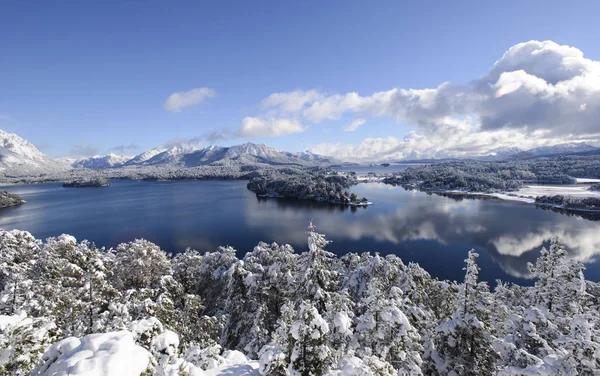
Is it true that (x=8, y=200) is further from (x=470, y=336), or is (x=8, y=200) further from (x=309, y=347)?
(x=470, y=336)

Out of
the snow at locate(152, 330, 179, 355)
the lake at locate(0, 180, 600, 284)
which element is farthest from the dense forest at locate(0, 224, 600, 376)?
the lake at locate(0, 180, 600, 284)

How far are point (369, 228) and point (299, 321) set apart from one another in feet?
273

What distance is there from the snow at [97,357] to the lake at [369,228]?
190 ft

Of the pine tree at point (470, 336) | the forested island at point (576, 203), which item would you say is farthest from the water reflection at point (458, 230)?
the pine tree at point (470, 336)

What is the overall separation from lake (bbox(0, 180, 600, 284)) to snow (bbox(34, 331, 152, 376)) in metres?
58.1

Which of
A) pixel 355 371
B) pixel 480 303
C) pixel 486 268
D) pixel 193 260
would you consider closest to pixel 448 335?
pixel 480 303

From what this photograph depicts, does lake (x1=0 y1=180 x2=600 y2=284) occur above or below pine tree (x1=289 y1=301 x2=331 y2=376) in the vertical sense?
below

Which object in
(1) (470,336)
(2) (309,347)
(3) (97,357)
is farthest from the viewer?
(1) (470,336)

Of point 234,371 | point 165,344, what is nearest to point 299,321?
point 234,371

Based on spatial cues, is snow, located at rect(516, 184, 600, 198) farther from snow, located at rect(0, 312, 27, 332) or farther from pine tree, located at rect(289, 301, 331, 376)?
snow, located at rect(0, 312, 27, 332)

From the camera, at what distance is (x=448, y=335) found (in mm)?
13953

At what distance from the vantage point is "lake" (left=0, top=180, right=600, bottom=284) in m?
65.2

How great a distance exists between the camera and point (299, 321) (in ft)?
30.0

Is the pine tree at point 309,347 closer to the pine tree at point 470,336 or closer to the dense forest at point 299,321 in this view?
the dense forest at point 299,321
